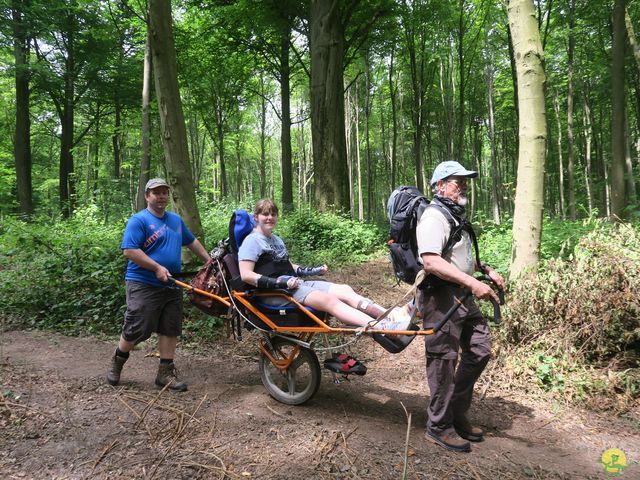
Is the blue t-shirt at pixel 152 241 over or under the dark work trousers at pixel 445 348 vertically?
over

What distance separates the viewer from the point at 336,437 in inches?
125

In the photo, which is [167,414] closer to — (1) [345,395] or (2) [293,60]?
(1) [345,395]

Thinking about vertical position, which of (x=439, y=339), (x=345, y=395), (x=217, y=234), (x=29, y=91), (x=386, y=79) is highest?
(x=386, y=79)

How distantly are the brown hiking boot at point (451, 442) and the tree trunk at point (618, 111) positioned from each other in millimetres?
9635

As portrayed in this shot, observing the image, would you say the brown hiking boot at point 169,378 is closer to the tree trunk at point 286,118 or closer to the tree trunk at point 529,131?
the tree trunk at point 529,131

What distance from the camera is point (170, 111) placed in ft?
22.1

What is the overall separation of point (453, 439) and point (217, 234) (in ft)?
25.1

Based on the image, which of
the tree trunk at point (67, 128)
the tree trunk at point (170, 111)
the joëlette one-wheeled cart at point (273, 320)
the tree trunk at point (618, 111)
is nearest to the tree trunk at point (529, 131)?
the joëlette one-wheeled cart at point (273, 320)

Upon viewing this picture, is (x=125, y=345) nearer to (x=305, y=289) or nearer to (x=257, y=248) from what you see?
(x=257, y=248)

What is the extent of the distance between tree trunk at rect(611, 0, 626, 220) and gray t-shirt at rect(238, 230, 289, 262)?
32.8ft

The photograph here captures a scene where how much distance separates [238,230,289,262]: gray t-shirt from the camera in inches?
149

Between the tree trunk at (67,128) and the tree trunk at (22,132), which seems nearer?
the tree trunk at (22,132)

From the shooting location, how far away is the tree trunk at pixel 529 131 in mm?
5129

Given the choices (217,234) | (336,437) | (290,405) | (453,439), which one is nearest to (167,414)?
(290,405)
